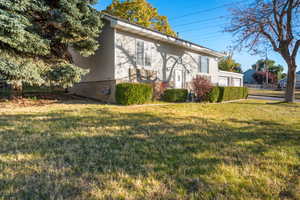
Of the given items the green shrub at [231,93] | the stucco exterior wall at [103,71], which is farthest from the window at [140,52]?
the green shrub at [231,93]

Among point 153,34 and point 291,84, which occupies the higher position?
point 153,34

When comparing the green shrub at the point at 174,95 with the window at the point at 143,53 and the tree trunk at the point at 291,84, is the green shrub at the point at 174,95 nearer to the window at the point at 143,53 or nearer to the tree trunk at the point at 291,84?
the window at the point at 143,53

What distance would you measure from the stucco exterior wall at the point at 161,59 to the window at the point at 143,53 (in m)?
0.23

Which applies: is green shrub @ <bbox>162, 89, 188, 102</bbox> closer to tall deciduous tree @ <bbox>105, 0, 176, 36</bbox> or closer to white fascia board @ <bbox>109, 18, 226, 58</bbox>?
white fascia board @ <bbox>109, 18, 226, 58</bbox>

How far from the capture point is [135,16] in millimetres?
19859

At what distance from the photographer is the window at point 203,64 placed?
14487 mm

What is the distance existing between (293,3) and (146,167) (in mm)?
14966

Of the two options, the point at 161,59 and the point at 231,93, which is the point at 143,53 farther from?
the point at 231,93

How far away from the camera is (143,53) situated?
1043 cm

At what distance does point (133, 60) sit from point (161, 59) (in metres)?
2.51

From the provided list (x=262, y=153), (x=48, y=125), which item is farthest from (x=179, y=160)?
(x=48, y=125)

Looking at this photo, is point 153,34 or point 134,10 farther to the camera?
point 134,10

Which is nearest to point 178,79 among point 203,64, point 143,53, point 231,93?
point 203,64

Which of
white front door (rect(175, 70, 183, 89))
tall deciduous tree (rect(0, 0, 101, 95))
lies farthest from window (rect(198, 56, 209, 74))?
tall deciduous tree (rect(0, 0, 101, 95))
